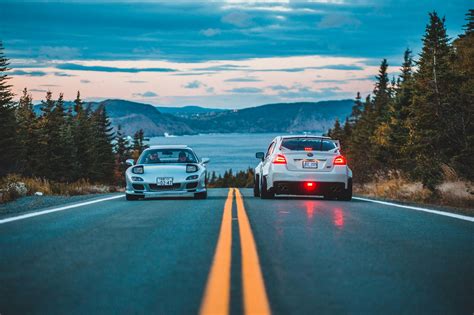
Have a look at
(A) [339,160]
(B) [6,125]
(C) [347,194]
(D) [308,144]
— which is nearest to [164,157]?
(D) [308,144]

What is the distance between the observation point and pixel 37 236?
324 inches

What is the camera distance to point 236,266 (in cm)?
601

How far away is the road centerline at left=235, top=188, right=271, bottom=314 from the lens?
14.6ft

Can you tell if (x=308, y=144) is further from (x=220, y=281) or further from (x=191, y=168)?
(x=220, y=281)

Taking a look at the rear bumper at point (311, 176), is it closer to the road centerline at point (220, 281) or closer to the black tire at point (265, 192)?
the black tire at point (265, 192)

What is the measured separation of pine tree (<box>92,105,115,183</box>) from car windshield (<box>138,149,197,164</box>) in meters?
63.8

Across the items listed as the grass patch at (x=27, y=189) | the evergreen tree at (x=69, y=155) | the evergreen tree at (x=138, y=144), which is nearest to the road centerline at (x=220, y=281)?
the grass patch at (x=27, y=189)

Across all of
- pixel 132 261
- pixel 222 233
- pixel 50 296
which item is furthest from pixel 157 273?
pixel 222 233

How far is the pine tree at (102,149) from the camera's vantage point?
82.9 metres

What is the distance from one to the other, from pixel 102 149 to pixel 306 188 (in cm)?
7361

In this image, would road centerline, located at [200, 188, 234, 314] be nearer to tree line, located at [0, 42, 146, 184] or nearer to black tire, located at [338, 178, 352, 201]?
black tire, located at [338, 178, 352, 201]

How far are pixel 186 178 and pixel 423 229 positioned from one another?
810 centimetres

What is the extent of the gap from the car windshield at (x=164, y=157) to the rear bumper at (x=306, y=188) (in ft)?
8.85

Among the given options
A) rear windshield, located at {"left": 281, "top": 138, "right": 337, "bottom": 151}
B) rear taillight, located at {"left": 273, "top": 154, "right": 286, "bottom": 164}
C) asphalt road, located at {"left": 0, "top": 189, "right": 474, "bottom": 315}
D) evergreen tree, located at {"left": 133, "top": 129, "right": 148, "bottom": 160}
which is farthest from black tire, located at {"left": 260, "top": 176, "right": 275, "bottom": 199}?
evergreen tree, located at {"left": 133, "top": 129, "right": 148, "bottom": 160}
